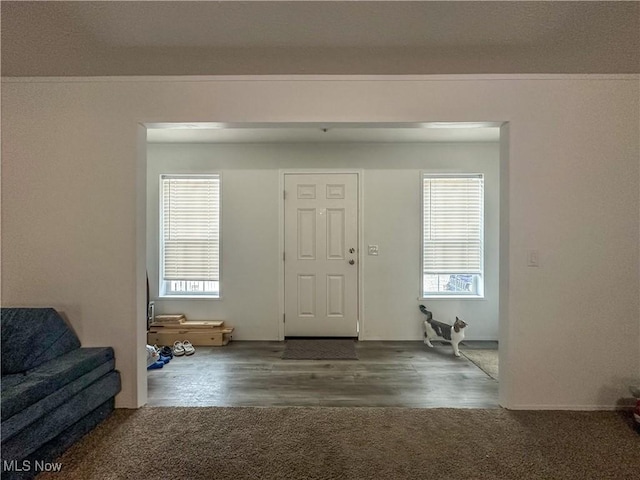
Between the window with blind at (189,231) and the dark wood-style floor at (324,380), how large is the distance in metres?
0.97

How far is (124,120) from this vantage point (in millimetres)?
2402

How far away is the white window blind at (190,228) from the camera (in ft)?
13.6

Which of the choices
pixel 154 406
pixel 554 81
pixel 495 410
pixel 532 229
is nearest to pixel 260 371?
pixel 154 406

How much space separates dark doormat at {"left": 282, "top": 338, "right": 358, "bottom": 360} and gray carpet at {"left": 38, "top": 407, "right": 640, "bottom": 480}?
1.11 m

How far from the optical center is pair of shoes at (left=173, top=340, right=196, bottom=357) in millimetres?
3582

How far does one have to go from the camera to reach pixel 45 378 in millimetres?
1814

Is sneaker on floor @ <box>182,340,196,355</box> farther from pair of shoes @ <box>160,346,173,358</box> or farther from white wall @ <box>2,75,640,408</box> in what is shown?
white wall @ <box>2,75,640,408</box>

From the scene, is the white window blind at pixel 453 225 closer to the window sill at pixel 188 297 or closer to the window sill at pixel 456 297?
the window sill at pixel 456 297

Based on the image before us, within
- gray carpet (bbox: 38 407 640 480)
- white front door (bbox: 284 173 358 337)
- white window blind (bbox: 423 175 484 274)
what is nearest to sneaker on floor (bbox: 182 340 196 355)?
white front door (bbox: 284 173 358 337)

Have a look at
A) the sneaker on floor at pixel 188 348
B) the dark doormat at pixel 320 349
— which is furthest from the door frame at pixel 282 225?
the sneaker on floor at pixel 188 348

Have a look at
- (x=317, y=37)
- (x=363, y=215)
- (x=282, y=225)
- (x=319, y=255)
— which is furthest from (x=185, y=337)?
(x=317, y=37)

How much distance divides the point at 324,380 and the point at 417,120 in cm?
228

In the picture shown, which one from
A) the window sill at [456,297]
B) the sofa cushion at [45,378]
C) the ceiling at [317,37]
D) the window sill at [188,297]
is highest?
the ceiling at [317,37]

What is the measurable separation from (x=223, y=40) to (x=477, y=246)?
11.9ft
